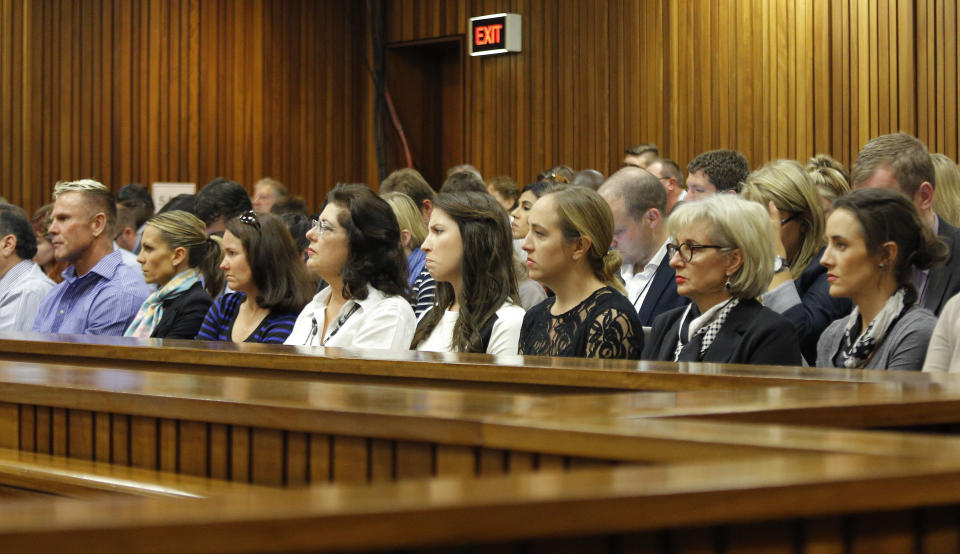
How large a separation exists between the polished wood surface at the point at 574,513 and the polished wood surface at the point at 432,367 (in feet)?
2.07

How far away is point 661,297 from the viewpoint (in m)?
3.80

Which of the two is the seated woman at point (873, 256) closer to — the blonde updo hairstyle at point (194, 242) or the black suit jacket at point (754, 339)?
the black suit jacket at point (754, 339)

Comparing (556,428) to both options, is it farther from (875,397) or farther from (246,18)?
(246,18)

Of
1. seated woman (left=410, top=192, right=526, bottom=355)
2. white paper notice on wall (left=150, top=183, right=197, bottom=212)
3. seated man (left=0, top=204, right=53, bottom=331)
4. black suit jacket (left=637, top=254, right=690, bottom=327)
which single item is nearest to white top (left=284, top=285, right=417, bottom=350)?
seated woman (left=410, top=192, right=526, bottom=355)

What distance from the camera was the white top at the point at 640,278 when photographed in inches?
154

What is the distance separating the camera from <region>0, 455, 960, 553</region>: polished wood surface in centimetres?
76

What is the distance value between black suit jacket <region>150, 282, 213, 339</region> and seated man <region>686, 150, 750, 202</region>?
202 centimetres

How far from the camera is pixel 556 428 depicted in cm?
114

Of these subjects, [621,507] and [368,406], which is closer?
[621,507]

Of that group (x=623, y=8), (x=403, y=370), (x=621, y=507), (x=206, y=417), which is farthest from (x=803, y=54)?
(x=621, y=507)

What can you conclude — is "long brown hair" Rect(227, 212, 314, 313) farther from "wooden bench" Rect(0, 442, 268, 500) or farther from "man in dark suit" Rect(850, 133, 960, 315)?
"wooden bench" Rect(0, 442, 268, 500)

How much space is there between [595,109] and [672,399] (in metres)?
6.80

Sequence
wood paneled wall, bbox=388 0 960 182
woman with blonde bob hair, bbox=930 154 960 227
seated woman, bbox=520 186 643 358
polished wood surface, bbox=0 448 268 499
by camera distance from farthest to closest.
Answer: wood paneled wall, bbox=388 0 960 182 → woman with blonde bob hair, bbox=930 154 960 227 → seated woman, bbox=520 186 643 358 → polished wood surface, bbox=0 448 268 499

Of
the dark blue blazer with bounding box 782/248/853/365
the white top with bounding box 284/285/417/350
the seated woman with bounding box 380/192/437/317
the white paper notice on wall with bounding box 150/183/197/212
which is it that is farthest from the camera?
the white paper notice on wall with bounding box 150/183/197/212
